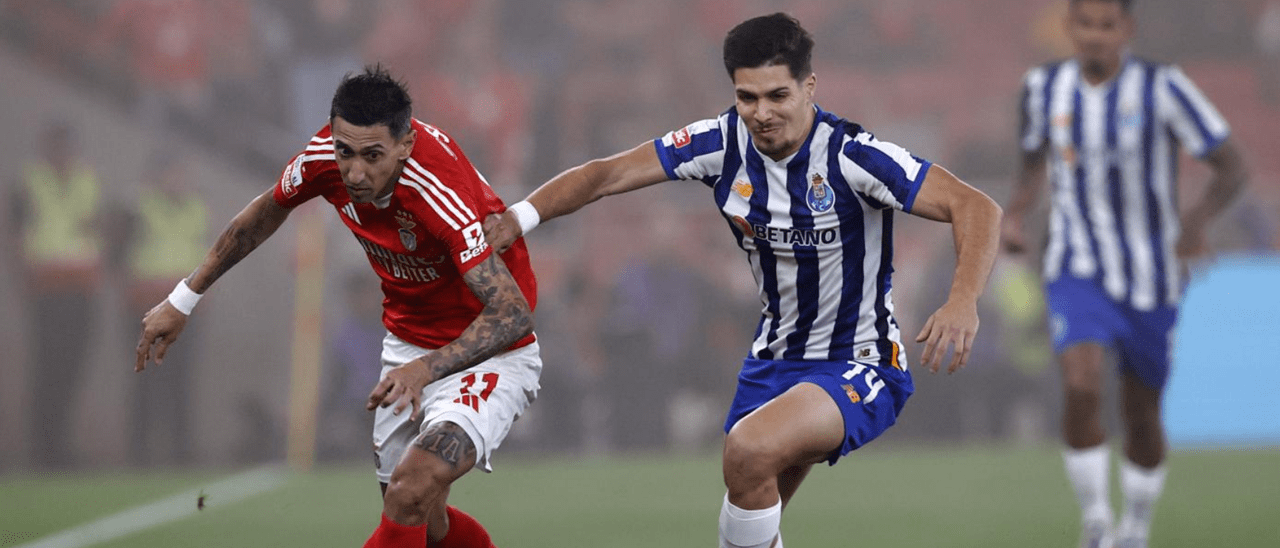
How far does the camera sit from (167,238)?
460 inches

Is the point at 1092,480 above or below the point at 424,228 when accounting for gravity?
below

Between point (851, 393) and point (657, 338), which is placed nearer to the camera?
point (851, 393)

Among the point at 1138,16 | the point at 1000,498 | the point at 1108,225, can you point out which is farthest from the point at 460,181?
the point at 1138,16

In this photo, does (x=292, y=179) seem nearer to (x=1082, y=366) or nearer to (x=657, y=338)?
(x=1082, y=366)

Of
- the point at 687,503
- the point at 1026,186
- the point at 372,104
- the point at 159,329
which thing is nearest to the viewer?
the point at 372,104

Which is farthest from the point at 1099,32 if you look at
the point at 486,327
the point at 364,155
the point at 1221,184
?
the point at 364,155

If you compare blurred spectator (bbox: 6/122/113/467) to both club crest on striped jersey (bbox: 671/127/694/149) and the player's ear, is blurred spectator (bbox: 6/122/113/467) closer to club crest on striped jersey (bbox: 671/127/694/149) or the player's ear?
the player's ear

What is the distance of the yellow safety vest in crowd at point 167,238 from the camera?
11648 mm

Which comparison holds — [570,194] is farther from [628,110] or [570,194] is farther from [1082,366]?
[628,110]

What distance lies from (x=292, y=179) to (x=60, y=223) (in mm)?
7902

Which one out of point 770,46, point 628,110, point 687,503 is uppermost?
point 628,110

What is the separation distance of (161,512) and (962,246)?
18.8ft

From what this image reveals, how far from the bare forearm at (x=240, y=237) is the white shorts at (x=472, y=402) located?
579 millimetres

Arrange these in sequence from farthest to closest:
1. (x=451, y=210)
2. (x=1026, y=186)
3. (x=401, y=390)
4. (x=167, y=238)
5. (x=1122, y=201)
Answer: (x=167, y=238), (x=1026, y=186), (x=1122, y=201), (x=451, y=210), (x=401, y=390)
